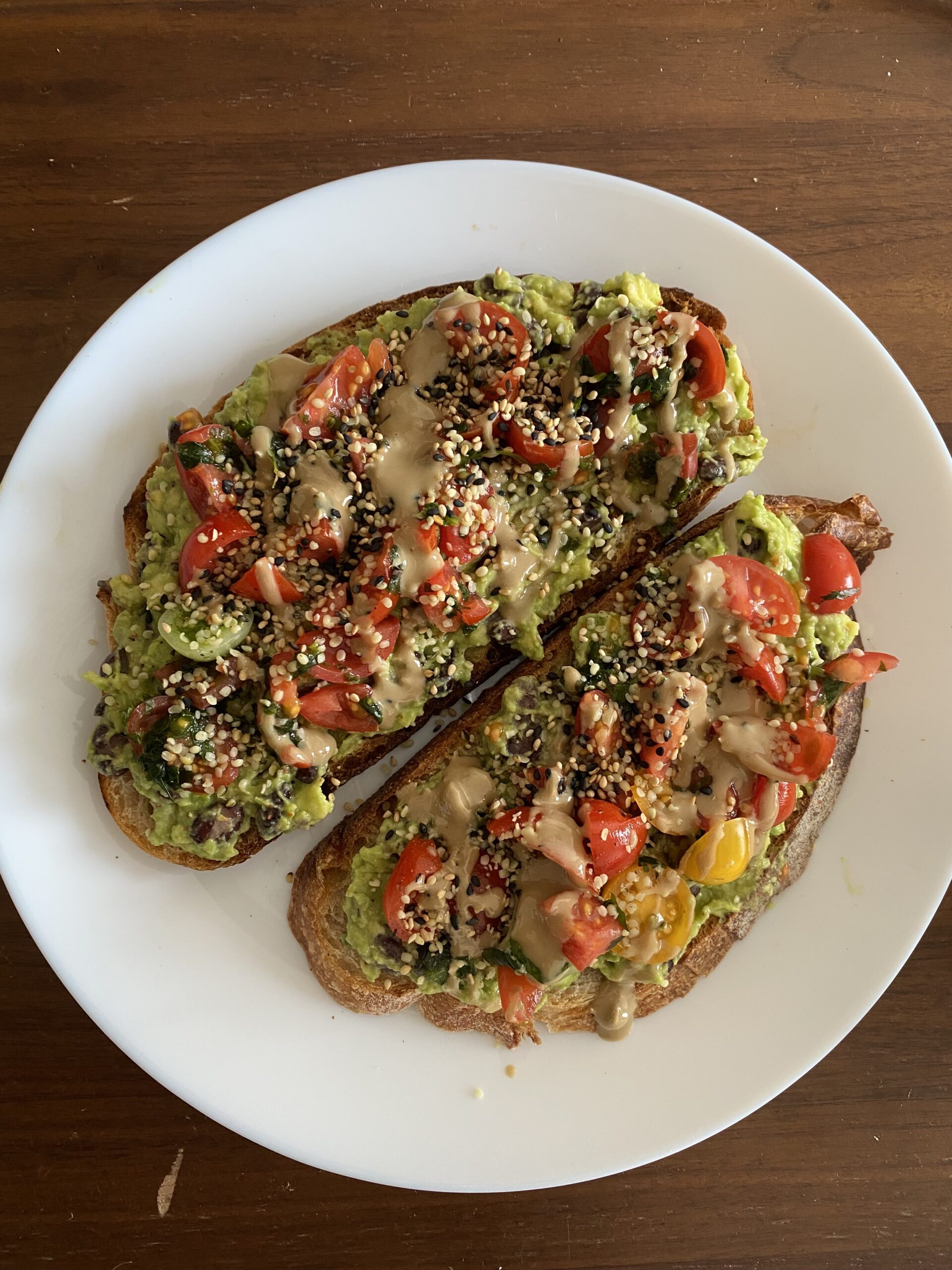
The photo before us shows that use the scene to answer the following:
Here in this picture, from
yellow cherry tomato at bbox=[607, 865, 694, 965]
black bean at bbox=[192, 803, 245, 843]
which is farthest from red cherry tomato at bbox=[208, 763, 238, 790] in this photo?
yellow cherry tomato at bbox=[607, 865, 694, 965]

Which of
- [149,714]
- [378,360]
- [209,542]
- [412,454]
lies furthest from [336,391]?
[149,714]

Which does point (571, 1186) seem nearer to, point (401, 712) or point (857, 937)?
point (857, 937)

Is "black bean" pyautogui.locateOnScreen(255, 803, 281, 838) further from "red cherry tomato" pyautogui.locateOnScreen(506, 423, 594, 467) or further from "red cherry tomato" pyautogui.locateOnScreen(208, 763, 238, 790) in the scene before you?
"red cherry tomato" pyautogui.locateOnScreen(506, 423, 594, 467)

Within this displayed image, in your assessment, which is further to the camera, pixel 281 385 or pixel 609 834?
pixel 281 385

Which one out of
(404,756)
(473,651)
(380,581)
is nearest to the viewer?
(380,581)

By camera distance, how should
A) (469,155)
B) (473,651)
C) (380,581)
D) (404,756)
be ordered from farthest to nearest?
(469,155)
(404,756)
(473,651)
(380,581)

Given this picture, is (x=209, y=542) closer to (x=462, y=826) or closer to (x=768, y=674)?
(x=462, y=826)

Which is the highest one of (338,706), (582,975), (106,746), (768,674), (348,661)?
(768,674)

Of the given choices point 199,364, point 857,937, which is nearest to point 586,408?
point 199,364
